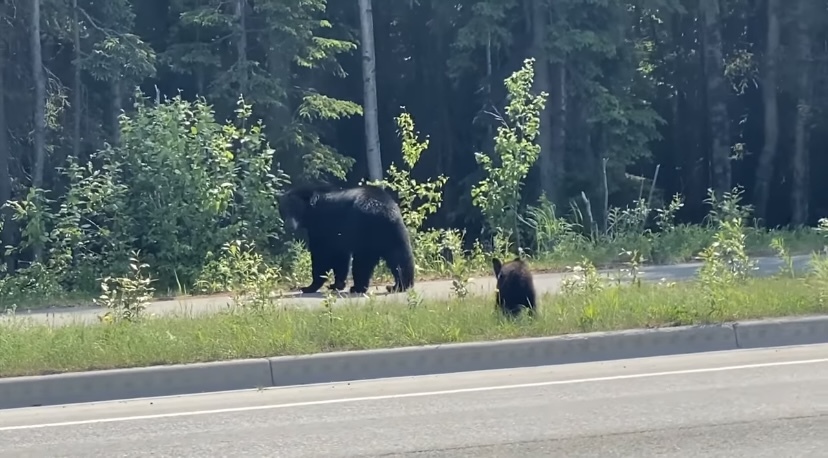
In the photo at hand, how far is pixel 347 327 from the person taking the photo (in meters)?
9.91

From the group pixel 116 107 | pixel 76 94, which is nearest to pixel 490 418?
pixel 116 107

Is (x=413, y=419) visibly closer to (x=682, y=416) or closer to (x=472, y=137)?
(x=682, y=416)

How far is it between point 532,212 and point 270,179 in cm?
420

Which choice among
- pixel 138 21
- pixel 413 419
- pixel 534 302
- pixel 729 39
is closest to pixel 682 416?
pixel 413 419

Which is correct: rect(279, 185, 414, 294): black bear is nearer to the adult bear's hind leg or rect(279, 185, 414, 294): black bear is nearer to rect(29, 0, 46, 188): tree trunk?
the adult bear's hind leg

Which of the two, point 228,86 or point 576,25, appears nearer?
point 228,86

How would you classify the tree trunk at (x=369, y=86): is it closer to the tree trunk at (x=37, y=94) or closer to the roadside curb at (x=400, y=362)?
the tree trunk at (x=37, y=94)

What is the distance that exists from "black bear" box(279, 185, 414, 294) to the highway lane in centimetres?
445

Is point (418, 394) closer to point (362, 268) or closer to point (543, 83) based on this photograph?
point (362, 268)

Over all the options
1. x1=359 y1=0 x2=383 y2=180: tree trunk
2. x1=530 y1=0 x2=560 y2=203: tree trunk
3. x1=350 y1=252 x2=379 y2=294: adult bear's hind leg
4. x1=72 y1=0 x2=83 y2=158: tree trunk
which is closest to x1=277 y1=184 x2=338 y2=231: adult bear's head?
x1=350 y1=252 x2=379 y2=294: adult bear's hind leg

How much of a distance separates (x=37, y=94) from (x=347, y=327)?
16.4 metres

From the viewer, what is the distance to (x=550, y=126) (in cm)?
2825

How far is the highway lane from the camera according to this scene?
22.8ft

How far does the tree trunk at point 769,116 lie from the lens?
102 feet
